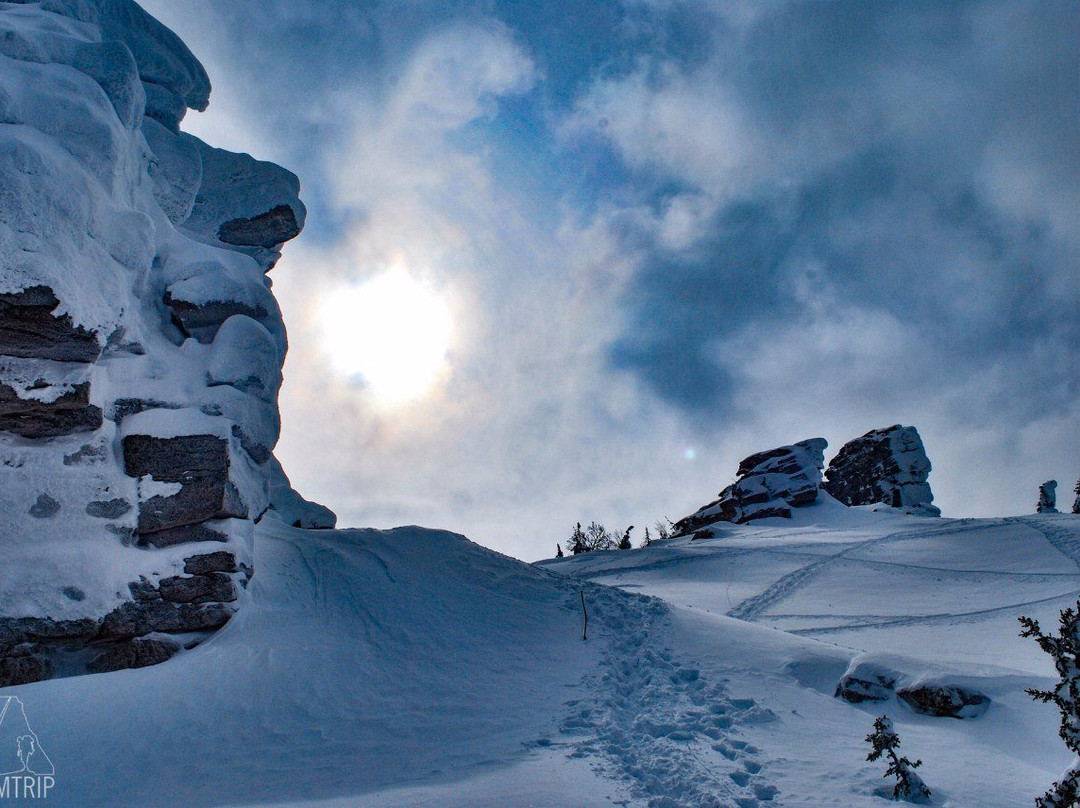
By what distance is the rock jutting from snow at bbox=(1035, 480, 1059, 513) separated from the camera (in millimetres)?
47531

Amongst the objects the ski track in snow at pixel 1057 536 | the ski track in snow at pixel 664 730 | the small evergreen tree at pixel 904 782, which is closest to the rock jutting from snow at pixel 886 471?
the ski track in snow at pixel 1057 536

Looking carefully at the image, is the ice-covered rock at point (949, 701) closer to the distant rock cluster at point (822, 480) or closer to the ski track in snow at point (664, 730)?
the ski track in snow at point (664, 730)

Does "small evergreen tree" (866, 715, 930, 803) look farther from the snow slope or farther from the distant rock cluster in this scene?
the distant rock cluster

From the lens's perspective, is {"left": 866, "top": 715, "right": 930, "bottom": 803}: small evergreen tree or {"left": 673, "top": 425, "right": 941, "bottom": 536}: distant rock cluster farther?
{"left": 673, "top": 425, "right": 941, "bottom": 536}: distant rock cluster

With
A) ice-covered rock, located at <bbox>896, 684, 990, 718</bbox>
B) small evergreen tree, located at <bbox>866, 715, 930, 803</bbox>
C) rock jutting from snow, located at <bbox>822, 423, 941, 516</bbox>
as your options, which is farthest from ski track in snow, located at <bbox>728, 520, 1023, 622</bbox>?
rock jutting from snow, located at <bbox>822, 423, 941, 516</bbox>

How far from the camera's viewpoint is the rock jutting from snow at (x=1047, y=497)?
47.5 meters

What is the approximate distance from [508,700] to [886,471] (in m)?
58.9

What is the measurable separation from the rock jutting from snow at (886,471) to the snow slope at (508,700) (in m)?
40.4

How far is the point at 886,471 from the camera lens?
5681 cm

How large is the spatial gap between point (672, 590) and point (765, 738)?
16.8 meters

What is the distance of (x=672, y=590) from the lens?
24031mm

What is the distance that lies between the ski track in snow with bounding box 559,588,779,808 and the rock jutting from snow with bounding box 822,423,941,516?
50.5m
